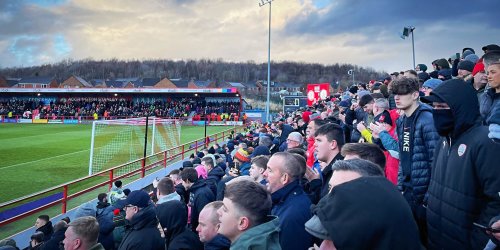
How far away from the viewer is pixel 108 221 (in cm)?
574

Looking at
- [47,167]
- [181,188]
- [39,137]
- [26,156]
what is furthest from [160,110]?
[181,188]

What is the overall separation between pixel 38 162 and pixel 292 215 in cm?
1974

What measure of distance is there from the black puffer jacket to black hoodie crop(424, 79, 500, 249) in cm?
A: 265

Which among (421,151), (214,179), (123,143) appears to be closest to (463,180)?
(421,151)

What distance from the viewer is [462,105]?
2812 mm

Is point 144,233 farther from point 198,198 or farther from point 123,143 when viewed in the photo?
point 123,143

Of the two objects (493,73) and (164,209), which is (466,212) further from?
(164,209)

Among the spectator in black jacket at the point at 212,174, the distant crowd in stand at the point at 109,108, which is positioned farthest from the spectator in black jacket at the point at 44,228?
the distant crowd in stand at the point at 109,108

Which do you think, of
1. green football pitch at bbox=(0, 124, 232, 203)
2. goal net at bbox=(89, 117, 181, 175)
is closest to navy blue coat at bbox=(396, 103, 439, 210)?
green football pitch at bbox=(0, 124, 232, 203)

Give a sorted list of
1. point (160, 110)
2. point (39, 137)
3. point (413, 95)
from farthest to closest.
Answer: point (160, 110)
point (39, 137)
point (413, 95)

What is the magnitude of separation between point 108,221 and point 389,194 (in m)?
5.04

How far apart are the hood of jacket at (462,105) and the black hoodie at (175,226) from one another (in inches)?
106

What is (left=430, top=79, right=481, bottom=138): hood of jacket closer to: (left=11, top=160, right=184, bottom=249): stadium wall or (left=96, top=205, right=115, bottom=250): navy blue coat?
(left=96, top=205, right=115, bottom=250): navy blue coat

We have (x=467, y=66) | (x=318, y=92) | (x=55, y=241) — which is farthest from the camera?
(x=318, y=92)
